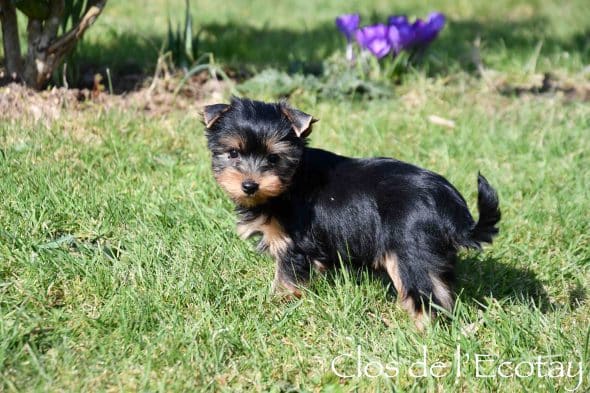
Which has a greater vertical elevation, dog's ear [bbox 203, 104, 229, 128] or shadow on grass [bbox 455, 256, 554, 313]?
dog's ear [bbox 203, 104, 229, 128]

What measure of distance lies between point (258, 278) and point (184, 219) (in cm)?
79

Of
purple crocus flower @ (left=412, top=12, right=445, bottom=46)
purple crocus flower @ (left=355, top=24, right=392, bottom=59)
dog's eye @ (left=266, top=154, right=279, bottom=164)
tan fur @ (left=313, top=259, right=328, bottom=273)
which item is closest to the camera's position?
dog's eye @ (left=266, top=154, right=279, bottom=164)

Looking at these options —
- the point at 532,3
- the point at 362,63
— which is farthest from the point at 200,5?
the point at 532,3

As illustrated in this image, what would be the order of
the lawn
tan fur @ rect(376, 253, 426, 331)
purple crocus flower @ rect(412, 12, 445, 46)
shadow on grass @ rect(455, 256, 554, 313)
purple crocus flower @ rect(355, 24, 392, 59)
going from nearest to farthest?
the lawn → tan fur @ rect(376, 253, 426, 331) → shadow on grass @ rect(455, 256, 554, 313) → purple crocus flower @ rect(355, 24, 392, 59) → purple crocus flower @ rect(412, 12, 445, 46)

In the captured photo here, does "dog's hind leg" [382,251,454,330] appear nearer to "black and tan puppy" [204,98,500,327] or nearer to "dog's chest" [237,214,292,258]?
"black and tan puppy" [204,98,500,327]

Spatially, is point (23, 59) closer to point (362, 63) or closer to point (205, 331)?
point (362, 63)

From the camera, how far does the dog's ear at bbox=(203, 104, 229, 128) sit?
402cm

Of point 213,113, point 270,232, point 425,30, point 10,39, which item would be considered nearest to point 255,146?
point 213,113

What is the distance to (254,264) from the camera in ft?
14.3

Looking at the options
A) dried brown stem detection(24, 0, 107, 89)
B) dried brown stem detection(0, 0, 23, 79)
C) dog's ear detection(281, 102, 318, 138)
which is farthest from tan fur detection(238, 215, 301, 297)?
dried brown stem detection(0, 0, 23, 79)

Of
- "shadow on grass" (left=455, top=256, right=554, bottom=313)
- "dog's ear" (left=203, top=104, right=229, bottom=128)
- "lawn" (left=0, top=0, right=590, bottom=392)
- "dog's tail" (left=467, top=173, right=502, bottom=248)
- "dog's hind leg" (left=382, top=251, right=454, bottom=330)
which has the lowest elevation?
"shadow on grass" (left=455, top=256, right=554, bottom=313)

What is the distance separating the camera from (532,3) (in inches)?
485

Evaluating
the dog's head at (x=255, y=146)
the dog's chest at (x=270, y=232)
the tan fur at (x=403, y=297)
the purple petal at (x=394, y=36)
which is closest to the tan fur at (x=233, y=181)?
the dog's head at (x=255, y=146)

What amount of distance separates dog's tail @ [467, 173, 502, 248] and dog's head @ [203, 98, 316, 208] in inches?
42.3
